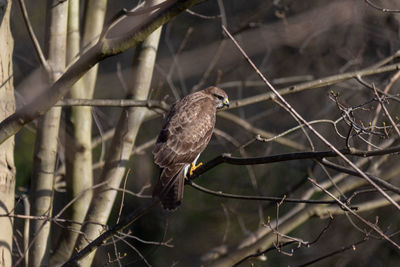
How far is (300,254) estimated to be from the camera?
8.10 meters

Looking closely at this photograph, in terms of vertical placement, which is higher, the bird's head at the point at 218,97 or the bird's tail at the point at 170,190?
the bird's head at the point at 218,97

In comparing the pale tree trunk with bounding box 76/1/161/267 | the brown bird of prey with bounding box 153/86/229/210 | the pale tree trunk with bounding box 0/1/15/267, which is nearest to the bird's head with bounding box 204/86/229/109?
the brown bird of prey with bounding box 153/86/229/210

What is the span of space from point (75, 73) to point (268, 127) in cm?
528

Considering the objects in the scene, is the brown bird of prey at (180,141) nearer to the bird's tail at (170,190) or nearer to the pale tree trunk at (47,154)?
the bird's tail at (170,190)

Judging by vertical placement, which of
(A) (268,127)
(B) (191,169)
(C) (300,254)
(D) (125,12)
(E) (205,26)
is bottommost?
(C) (300,254)

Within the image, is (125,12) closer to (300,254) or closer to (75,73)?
(75,73)

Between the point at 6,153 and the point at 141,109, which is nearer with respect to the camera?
the point at 6,153

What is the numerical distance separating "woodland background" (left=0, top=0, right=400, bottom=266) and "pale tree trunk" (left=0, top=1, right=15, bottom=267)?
2cm

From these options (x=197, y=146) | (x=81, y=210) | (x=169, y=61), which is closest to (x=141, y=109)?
(x=197, y=146)

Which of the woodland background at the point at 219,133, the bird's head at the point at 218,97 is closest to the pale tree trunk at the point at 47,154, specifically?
the woodland background at the point at 219,133

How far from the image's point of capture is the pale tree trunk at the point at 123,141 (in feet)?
17.0

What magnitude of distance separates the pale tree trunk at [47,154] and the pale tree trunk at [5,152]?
1.86ft

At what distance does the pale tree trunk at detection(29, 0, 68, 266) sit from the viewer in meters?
4.92

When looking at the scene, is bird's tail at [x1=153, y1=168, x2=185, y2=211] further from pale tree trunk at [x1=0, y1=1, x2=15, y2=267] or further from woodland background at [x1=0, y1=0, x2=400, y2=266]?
pale tree trunk at [x1=0, y1=1, x2=15, y2=267]
